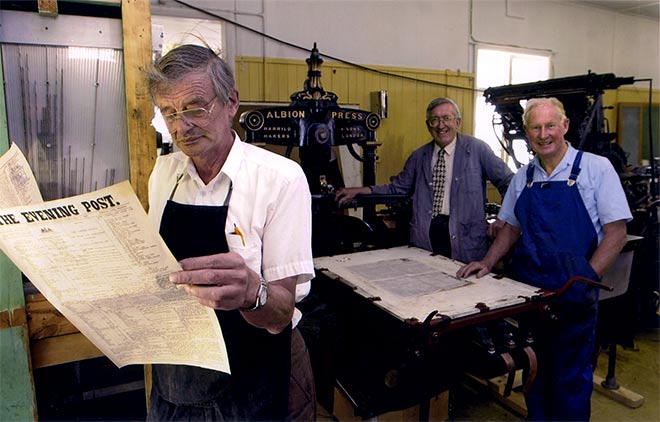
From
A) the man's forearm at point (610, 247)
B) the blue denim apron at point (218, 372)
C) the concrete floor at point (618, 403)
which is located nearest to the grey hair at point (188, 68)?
the blue denim apron at point (218, 372)

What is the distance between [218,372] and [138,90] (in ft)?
3.02

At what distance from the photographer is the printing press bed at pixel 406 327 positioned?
1.74 meters

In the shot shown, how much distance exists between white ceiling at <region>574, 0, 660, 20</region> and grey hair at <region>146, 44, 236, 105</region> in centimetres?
681

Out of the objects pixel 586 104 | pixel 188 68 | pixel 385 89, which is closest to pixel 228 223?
pixel 188 68

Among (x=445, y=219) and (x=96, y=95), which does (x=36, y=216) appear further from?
(x=445, y=219)

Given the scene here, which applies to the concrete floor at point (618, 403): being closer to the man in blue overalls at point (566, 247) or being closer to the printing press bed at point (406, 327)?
the man in blue overalls at point (566, 247)

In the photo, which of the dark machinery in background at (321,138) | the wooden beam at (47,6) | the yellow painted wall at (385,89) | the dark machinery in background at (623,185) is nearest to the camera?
the wooden beam at (47,6)

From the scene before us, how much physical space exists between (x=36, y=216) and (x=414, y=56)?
16.5 ft

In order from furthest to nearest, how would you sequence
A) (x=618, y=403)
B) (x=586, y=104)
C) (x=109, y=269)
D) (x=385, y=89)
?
(x=385, y=89) < (x=586, y=104) < (x=618, y=403) < (x=109, y=269)

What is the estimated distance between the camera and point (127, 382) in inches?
76.5

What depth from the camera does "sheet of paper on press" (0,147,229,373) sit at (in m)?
0.85

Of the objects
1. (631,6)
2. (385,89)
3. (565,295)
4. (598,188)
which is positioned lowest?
(565,295)

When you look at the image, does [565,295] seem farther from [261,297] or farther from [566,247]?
[261,297]

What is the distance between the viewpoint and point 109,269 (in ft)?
3.02
